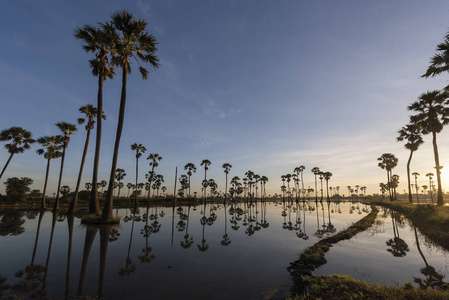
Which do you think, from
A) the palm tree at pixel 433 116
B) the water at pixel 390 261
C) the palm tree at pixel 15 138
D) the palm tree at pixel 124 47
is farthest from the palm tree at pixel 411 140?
the palm tree at pixel 15 138

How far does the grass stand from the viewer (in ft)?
19.8

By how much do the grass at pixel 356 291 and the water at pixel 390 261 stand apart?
7.95 ft

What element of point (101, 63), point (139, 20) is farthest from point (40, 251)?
point (139, 20)

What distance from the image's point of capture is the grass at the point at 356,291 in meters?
6.04

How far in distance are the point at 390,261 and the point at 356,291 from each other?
7744 millimetres

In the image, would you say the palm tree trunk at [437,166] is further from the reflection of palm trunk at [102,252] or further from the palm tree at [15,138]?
the palm tree at [15,138]

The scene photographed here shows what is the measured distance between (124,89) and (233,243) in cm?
2065

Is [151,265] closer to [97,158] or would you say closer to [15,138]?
[97,158]

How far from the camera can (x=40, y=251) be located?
1240 cm

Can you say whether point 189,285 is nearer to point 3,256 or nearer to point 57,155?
point 3,256

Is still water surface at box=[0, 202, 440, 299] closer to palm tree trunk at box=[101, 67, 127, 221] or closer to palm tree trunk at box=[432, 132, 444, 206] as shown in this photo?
palm tree trunk at box=[101, 67, 127, 221]

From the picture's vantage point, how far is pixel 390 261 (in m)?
11.8

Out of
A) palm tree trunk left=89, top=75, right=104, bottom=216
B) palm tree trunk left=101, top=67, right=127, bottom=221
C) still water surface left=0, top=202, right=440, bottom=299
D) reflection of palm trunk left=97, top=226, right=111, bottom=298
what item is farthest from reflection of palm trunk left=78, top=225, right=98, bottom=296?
palm tree trunk left=89, top=75, right=104, bottom=216

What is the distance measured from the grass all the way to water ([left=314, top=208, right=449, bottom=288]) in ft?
7.95
